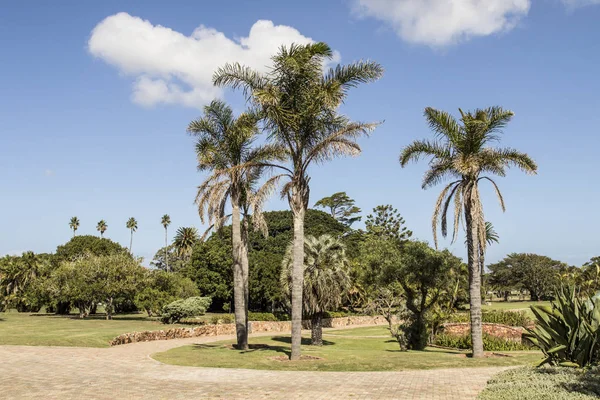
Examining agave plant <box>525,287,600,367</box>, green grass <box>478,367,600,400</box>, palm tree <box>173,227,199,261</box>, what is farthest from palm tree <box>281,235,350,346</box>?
palm tree <box>173,227,199,261</box>

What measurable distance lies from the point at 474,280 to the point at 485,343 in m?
8.03

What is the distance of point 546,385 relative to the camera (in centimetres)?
1016

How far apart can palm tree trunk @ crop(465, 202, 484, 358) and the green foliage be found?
57.4 m

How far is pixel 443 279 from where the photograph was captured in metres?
24.6

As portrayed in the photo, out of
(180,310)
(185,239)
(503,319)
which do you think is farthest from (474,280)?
(185,239)

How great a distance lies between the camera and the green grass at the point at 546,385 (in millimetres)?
9297

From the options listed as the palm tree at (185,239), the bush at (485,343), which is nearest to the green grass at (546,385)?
the bush at (485,343)

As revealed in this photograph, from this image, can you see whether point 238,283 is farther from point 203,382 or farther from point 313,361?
point 203,382

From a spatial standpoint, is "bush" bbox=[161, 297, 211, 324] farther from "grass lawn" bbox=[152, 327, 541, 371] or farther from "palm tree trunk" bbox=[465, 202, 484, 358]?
"palm tree trunk" bbox=[465, 202, 484, 358]

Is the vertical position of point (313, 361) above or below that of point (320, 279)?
below

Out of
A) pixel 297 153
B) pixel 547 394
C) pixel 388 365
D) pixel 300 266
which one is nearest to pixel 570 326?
pixel 547 394

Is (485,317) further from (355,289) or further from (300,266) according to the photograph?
(300,266)

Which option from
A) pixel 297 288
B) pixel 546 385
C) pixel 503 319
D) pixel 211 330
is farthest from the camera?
pixel 503 319

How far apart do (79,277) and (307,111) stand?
116ft
